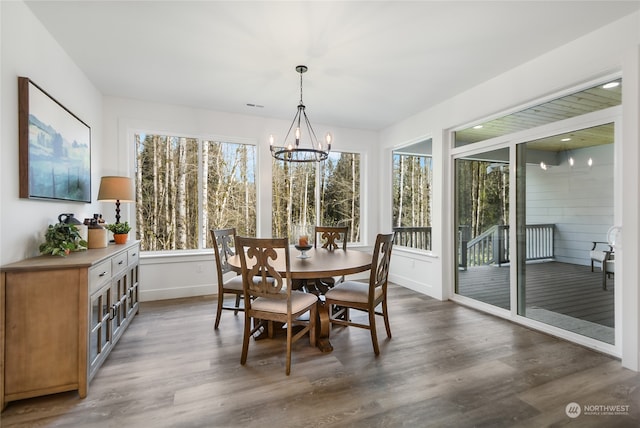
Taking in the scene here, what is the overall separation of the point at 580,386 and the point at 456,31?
2820mm

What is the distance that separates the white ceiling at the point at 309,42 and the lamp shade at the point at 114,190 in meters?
1.17

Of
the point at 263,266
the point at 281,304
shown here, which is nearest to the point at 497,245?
the point at 281,304

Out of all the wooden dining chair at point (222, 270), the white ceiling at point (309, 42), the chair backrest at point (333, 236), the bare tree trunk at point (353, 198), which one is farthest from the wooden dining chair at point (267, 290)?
the bare tree trunk at point (353, 198)

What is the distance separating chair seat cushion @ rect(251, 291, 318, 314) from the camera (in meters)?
2.34

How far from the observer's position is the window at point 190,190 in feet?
13.6

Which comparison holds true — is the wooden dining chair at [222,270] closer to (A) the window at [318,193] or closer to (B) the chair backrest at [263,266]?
(B) the chair backrest at [263,266]

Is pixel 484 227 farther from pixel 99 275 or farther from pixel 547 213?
pixel 99 275

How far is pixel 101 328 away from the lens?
7.36 feet

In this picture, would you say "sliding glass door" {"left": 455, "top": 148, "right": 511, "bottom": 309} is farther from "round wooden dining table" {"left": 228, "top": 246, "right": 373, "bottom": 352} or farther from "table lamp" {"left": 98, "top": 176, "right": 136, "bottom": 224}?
"table lamp" {"left": 98, "top": 176, "right": 136, "bottom": 224}

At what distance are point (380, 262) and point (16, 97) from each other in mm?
3020

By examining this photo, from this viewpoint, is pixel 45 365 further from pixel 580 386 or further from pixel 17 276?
pixel 580 386

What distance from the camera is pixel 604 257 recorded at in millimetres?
2580

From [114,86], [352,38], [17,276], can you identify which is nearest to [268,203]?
[114,86]

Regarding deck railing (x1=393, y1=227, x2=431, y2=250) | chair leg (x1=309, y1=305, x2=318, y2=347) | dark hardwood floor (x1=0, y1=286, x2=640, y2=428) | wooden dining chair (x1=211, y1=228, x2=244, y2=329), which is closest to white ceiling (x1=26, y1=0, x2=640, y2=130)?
wooden dining chair (x1=211, y1=228, x2=244, y2=329)
